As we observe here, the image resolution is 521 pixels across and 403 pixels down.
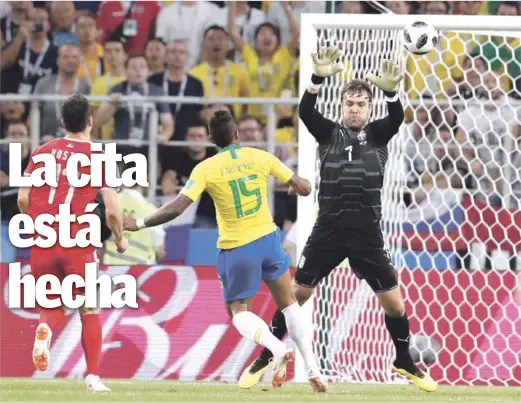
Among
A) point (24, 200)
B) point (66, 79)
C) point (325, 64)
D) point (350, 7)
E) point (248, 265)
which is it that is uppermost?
point (350, 7)

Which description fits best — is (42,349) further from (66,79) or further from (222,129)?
(66,79)

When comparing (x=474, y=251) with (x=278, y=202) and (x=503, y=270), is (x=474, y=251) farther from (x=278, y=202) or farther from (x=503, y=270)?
(x=278, y=202)

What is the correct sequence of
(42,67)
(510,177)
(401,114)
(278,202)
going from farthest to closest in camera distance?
(42,67)
(278,202)
(510,177)
(401,114)

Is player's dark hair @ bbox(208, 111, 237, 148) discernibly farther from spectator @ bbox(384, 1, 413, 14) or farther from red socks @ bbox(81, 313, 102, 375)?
spectator @ bbox(384, 1, 413, 14)

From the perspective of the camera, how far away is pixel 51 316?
7.63 meters

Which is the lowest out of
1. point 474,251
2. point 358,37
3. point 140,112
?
point 474,251

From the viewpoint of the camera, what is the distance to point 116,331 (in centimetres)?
967

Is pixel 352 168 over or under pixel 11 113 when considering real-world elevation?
under

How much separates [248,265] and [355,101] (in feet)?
4.48

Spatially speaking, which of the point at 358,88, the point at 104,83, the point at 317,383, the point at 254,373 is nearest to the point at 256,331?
the point at 317,383

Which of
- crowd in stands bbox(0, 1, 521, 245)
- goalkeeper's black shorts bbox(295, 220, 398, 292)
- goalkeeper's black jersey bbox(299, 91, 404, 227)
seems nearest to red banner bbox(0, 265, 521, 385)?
crowd in stands bbox(0, 1, 521, 245)

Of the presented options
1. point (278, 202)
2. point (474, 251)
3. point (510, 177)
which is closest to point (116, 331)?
point (278, 202)

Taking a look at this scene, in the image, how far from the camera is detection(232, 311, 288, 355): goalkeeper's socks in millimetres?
7270

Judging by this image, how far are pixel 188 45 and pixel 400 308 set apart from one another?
531 cm
